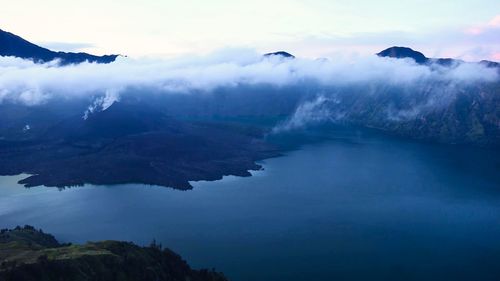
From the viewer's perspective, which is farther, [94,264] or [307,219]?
[307,219]

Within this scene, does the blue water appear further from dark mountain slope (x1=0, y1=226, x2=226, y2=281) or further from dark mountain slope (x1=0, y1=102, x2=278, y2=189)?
dark mountain slope (x1=0, y1=226, x2=226, y2=281)

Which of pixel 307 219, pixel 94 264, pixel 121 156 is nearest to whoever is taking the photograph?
pixel 94 264

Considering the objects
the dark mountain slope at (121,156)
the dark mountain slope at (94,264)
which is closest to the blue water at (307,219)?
the dark mountain slope at (121,156)

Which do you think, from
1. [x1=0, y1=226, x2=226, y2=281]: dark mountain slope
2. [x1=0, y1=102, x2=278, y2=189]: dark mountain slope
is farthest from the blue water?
[x1=0, y1=226, x2=226, y2=281]: dark mountain slope

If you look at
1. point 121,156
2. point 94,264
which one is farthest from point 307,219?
point 121,156

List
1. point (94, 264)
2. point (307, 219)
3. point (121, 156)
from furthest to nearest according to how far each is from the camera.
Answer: point (121, 156), point (307, 219), point (94, 264)

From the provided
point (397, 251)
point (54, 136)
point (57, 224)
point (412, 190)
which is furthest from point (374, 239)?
point (54, 136)

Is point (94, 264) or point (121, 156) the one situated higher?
point (94, 264)

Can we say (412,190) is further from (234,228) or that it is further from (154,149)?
(154,149)

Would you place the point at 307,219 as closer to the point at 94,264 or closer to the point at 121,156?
the point at 94,264
